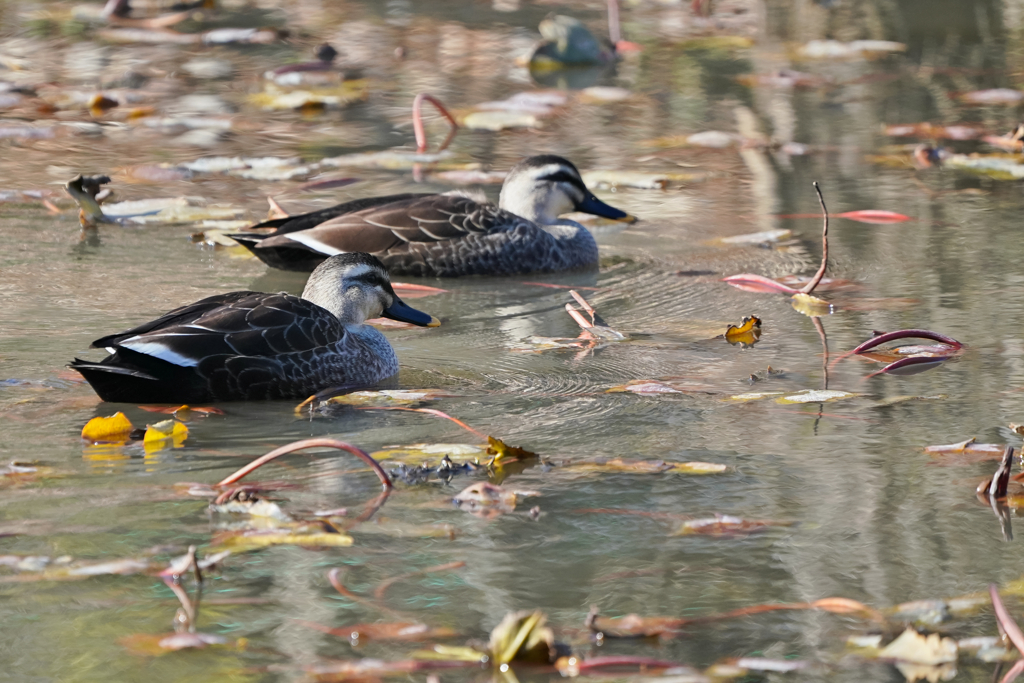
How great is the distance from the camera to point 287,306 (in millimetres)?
6734

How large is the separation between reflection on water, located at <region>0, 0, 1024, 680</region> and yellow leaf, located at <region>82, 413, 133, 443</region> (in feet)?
0.35

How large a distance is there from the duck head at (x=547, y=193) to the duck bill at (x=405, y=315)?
249 centimetres

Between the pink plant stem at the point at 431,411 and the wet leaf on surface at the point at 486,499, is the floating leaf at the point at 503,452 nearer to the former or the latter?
the wet leaf on surface at the point at 486,499

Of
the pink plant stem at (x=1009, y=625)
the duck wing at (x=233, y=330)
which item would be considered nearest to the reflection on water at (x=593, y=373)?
the pink plant stem at (x=1009, y=625)

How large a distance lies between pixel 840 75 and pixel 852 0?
4.51m

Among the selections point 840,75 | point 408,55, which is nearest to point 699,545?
point 840,75

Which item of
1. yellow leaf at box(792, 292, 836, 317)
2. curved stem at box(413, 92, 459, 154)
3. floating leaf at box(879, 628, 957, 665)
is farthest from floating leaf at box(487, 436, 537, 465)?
curved stem at box(413, 92, 459, 154)

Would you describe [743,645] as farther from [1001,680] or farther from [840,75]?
[840,75]

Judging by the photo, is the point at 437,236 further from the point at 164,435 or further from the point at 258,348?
the point at 164,435

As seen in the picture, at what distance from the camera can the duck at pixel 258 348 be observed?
20.2ft

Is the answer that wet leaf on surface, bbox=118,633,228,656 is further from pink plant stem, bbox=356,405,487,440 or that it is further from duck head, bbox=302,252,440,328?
duck head, bbox=302,252,440,328

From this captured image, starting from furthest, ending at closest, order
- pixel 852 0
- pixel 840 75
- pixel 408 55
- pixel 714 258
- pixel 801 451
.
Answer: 1. pixel 852 0
2. pixel 408 55
3. pixel 840 75
4. pixel 714 258
5. pixel 801 451

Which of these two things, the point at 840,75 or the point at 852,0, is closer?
the point at 840,75

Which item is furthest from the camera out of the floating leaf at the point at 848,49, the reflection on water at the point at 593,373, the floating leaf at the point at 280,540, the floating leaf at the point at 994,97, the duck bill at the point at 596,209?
the floating leaf at the point at 848,49
